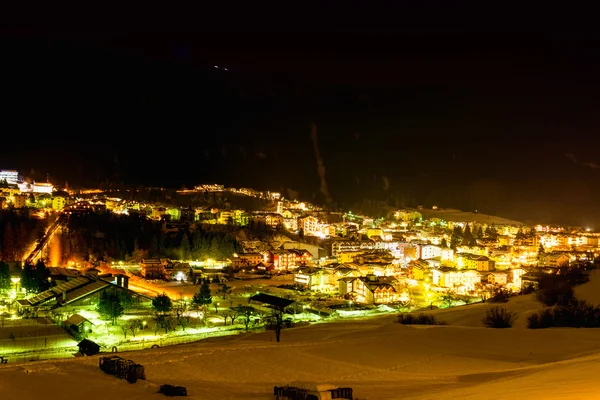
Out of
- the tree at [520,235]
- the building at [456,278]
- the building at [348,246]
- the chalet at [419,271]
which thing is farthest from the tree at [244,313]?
the tree at [520,235]

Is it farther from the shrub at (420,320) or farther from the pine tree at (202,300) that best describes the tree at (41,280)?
the shrub at (420,320)

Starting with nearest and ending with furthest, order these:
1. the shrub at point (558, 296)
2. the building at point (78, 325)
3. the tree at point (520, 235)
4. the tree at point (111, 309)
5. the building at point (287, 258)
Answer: the building at point (78, 325) → the tree at point (111, 309) → the shrub at point (558, 296) → the building at point (287, 258) → the tree at point (520, 235)

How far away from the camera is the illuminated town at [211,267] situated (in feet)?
45.4

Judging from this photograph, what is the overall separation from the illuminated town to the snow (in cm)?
391

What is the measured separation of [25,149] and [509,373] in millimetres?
69319

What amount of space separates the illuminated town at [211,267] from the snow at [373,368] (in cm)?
391

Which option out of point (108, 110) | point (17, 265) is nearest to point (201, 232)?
point (17, 265)

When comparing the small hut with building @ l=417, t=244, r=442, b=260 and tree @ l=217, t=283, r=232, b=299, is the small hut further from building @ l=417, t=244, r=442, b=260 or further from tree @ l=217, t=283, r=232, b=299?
building @ l=417, t=244, r=442, b=260

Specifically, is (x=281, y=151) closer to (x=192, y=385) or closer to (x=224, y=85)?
(x=224, y=85)

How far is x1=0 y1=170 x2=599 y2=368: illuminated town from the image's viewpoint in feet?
45.4

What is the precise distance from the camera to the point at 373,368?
7348 mm

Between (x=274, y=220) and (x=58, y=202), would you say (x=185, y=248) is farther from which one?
(x=274, y=220)

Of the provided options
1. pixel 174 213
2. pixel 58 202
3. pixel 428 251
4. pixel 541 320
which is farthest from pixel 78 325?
pixel 174 213

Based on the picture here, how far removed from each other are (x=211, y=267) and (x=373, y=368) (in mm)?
21920
